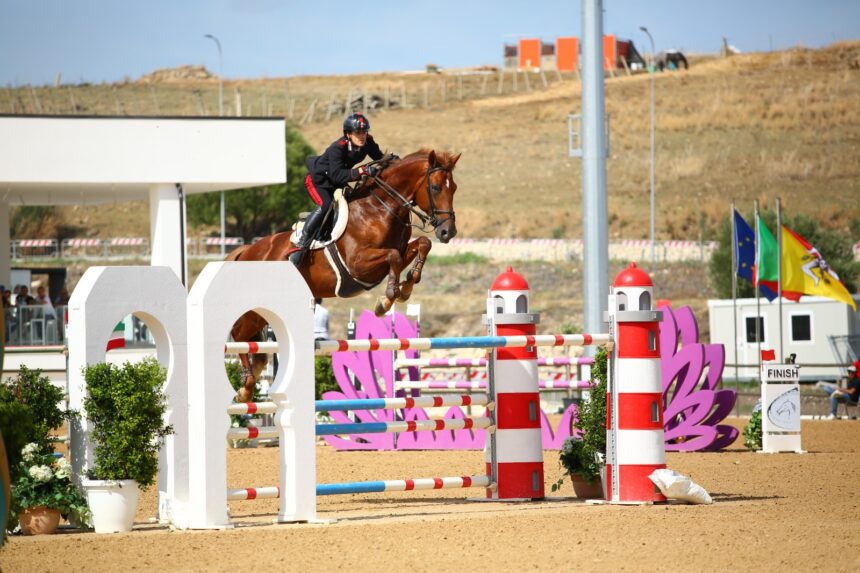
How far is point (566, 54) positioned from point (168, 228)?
220 feet

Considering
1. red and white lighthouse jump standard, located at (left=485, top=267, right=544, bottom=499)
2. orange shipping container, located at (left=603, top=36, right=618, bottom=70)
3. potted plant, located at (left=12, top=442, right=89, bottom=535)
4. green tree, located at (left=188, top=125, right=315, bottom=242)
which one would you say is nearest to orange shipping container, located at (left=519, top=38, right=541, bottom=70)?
orange shipping container, located at (left=603, top=36, right=618, bottom=70)

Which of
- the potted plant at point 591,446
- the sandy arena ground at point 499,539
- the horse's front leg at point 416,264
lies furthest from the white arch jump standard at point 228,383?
the potted plant at point 591,446

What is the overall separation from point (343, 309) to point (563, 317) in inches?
300

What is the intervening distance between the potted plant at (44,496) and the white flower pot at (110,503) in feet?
0.43

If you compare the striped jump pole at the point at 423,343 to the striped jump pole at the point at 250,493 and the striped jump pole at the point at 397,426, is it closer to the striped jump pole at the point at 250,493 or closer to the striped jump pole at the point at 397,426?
the striped jump pole at the point at 397,426

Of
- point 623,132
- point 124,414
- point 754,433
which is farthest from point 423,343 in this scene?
point 623,132

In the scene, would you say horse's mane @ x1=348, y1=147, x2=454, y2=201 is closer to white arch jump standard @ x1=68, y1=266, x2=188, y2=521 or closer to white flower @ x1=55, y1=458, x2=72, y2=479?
white arch jump standard @ x1=68, y1=266, x2=188, y2=521

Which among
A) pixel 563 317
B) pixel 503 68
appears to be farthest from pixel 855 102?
pixel 563 317

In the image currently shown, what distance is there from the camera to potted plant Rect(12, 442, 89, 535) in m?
7.77

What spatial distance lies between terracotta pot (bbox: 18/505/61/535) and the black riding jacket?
3.93m

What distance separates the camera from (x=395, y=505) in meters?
9.59

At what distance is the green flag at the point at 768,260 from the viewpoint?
21188 millimetres

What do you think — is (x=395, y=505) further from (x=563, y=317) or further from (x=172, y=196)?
(x=563, y=317)

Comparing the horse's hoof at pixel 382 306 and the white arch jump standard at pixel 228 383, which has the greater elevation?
the horse's hoof at pixel 382 306
